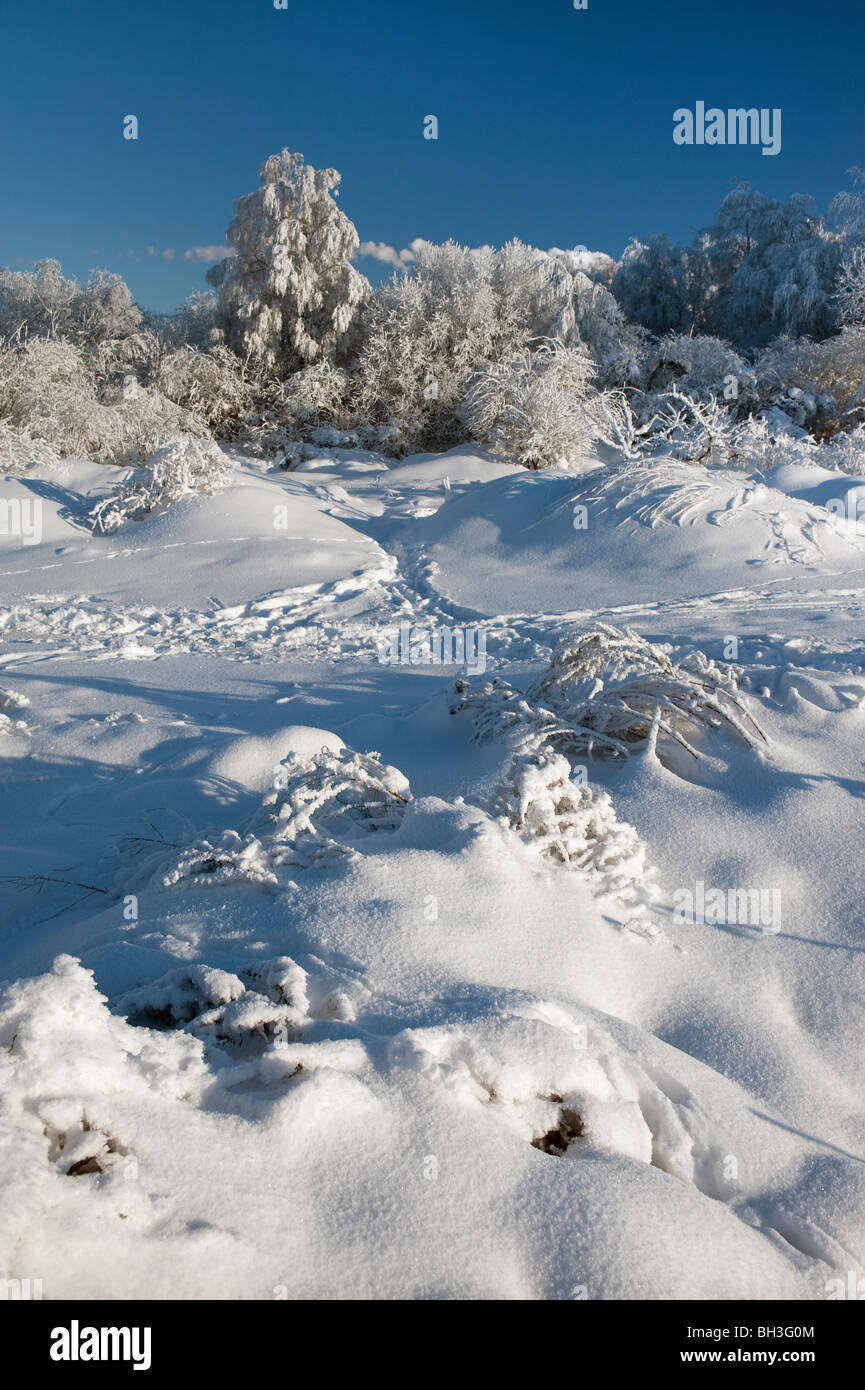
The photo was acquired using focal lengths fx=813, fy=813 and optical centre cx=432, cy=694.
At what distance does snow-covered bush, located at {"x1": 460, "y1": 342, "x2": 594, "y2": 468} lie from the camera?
11945 mm

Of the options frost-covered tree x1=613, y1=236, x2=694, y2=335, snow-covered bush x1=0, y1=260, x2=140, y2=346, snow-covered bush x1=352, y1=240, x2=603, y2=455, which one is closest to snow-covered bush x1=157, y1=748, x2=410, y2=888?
snow-covered bush x1=352, y1=240, x2=603, y2=455

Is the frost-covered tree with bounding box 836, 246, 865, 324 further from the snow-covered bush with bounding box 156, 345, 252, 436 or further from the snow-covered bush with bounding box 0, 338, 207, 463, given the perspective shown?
the snow-covered bush with bounding box 0, 338, 207, 463

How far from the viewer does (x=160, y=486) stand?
9195mm

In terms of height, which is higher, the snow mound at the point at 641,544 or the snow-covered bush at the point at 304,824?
the snow mound at the point at 641,544

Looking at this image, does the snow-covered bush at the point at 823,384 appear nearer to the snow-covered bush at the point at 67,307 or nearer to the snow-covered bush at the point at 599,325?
the snow-covered bush at the point at 599,325

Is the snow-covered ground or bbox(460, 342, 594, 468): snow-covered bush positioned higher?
bbox(460, 342, 594, 468): snow-covered bush

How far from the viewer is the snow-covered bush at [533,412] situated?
11.9m

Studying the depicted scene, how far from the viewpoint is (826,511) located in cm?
782

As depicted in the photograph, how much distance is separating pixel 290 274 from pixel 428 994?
18246 millimetres

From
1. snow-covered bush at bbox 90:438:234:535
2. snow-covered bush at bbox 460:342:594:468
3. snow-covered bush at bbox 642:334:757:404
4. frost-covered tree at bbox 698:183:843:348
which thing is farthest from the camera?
frost-covered tree at bbox 698:183:843:348

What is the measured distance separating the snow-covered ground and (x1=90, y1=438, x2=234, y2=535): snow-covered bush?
493 centimetres

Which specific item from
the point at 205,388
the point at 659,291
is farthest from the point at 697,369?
the point at 659,291

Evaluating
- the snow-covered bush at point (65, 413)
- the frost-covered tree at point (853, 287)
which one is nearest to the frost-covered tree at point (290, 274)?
the snow-covered bush at point (65, 413)

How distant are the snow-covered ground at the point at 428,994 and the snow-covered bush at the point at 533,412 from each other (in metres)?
7.98
